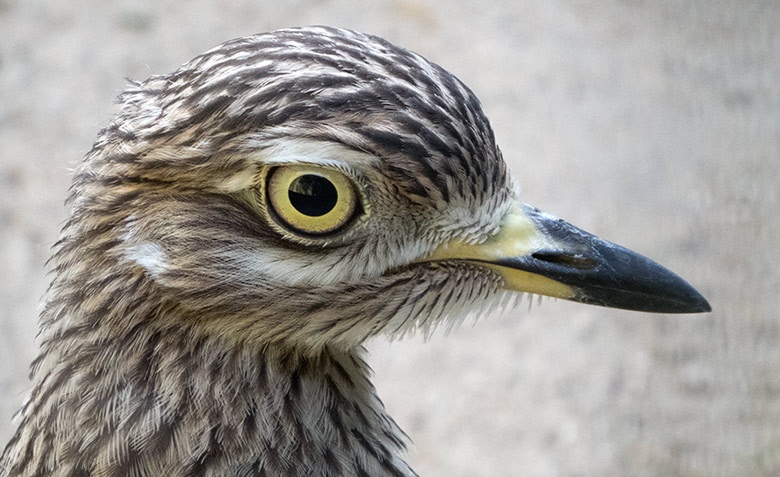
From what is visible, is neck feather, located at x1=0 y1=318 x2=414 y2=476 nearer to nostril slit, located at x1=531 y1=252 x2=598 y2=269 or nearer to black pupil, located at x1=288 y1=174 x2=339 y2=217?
black pupil, located at x1=288 y1=174 x2=339 y2=217

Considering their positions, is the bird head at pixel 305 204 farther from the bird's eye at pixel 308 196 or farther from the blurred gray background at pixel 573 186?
the blurred gray background at pixel 573 186

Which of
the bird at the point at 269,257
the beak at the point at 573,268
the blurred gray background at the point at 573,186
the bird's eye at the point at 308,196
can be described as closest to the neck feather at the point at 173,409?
the bird at the point at 269,257

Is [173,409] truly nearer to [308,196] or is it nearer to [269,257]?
[269,257]

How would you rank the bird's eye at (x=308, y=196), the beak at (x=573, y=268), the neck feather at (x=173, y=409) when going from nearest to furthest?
the bird's eye at (x=308, y=196)
the neck feather at (x=173, y=409)
the beak at (x=573, y=268)

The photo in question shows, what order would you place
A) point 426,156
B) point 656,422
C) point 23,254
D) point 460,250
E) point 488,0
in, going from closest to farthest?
point 426,156 < point 460,250 < point 656,422 < point 23,254 < point 488,0

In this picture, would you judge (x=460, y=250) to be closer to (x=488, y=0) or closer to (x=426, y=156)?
(x=426, y=156)

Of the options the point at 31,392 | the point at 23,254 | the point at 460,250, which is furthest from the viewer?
the point at 23,254

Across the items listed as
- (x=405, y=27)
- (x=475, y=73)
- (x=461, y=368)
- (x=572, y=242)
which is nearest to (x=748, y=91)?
(x=475, y=73)
